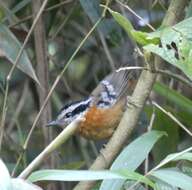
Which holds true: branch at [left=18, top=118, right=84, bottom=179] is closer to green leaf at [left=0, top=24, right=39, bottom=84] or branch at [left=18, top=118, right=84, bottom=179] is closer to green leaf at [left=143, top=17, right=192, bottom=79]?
green leaf at [left=143, top=17, right=192, bottom=79]

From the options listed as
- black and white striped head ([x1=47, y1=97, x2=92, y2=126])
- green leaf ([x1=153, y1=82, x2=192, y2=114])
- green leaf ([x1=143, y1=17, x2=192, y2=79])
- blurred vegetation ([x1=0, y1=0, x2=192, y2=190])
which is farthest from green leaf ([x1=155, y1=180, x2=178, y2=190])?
black and white striped head ([x1=47, y1=97, x2=92, y2=126])

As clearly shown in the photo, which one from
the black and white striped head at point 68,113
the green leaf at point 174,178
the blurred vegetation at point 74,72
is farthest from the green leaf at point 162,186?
the black and white striped head at point 68,113

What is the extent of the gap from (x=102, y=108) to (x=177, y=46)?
1.59m

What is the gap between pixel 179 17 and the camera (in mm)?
2266

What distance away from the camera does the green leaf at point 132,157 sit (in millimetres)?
1921

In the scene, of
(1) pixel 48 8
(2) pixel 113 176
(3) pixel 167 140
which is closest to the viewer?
(2) pixel 113 176

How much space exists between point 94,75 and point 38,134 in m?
0.56

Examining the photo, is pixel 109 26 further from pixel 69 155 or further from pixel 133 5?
pixel 69 155

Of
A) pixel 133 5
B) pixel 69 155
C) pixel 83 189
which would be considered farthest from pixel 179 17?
pixel 69 155

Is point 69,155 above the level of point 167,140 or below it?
below

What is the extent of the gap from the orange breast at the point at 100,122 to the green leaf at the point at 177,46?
130 centimetres

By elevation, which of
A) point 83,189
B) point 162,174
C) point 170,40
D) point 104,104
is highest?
point 170,40

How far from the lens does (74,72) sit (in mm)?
4316

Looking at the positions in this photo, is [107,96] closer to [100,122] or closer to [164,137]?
[100,122]
